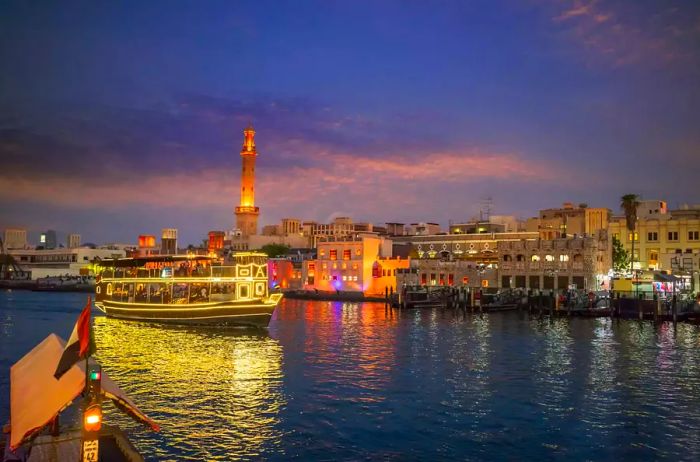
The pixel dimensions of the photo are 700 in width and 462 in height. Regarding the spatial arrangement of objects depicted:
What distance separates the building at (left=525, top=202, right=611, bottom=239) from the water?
171ft

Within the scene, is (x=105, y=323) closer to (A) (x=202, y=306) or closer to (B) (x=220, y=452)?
(A) (x=202, y=306)

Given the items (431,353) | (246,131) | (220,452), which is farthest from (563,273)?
(246,131)

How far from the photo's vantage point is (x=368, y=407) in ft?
76.1

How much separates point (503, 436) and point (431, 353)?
56.4 feet

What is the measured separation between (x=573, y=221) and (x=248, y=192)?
3757 inches

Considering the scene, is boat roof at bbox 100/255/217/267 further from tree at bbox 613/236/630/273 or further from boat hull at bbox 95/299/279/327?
tree at bbox 613/236/630/273

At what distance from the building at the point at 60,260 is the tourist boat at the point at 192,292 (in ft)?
341

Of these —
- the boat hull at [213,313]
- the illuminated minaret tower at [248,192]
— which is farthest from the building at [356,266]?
the illuminated minaret tower at [248,192]

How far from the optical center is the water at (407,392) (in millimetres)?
18719

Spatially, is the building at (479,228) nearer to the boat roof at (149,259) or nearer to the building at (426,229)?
the building at (426,229)

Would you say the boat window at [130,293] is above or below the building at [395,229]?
below

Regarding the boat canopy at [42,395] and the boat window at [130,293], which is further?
the boat window at [130,293]

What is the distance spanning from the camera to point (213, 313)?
50938 millimetres

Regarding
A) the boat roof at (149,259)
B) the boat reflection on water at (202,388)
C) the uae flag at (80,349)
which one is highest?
the boat roof at (149,259)
